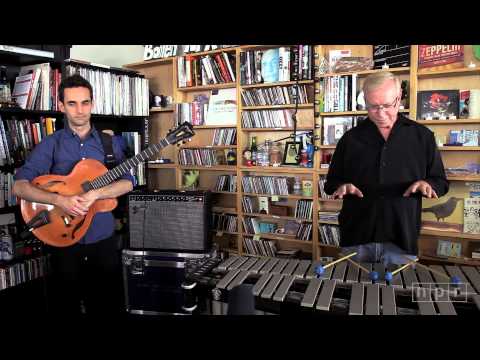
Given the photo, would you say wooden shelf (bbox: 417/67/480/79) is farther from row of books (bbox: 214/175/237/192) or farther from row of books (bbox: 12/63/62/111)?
row of books (bbox: 12/63/62/111)

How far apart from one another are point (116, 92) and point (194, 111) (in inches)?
31.2

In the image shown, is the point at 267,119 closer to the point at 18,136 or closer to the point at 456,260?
the point at 456,260

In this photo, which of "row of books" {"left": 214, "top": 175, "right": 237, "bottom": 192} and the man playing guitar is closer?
the man playing guitar

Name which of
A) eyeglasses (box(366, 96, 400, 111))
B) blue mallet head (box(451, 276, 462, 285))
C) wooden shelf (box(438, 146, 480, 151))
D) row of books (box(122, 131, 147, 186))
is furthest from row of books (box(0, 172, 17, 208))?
wooden shelf (box(438, 146, 480, 151))

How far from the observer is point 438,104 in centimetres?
271

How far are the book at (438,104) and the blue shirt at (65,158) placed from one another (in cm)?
233

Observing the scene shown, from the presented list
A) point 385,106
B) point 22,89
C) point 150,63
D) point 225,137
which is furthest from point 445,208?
point 22,89

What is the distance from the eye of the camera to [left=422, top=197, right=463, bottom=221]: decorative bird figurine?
277 centimetres

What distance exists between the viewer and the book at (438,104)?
106 inches

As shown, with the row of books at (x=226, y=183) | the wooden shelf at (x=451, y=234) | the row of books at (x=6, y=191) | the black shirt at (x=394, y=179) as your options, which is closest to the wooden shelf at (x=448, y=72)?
the black shirt at (x=394, y=179)

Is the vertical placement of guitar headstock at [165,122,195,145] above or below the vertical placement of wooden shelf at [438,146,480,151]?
above

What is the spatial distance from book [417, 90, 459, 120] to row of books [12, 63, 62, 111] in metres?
2.79

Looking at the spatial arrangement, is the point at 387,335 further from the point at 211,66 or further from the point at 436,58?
the point at 211,66
